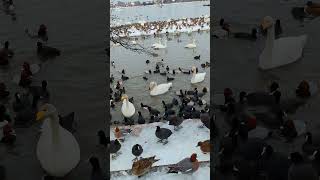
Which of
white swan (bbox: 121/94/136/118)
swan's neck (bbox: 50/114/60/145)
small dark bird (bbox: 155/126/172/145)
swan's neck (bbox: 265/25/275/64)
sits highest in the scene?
swan's neck (bbox: 265/25/275/64)

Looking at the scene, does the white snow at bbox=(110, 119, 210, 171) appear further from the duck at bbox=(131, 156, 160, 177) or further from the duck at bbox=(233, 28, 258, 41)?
the duck at bbox=(233, 28, 258, 41)

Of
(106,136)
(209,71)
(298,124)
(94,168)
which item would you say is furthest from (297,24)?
(94,168)

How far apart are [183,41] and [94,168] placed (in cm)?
413

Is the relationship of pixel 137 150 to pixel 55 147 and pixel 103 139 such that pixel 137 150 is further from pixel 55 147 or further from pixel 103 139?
pixel 55 147

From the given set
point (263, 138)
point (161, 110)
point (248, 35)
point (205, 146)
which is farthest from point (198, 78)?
point (263, 138)

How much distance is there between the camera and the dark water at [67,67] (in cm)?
557

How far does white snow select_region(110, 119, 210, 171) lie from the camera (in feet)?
18.1

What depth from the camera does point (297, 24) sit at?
8266 millimetres

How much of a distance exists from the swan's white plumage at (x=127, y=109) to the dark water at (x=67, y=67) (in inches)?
11.6

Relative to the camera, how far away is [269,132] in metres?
5.64

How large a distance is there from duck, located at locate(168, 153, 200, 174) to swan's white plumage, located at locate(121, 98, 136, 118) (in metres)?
1.43

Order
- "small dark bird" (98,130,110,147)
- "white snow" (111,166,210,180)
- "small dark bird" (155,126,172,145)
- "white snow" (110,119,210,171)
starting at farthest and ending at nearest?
1. "small dark bird" (155,126,172,145)
2. "small dark bird" (98,130,110,147)
3. "white snow" (110,119,210,171)
4. "white snow" (111,166,210,180)

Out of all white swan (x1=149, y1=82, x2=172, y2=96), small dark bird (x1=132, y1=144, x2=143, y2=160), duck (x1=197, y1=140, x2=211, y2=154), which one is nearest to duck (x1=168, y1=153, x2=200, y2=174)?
duck (x1=197, y1=140, x2=211, y2=154)

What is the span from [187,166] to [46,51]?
3149 millimetres
